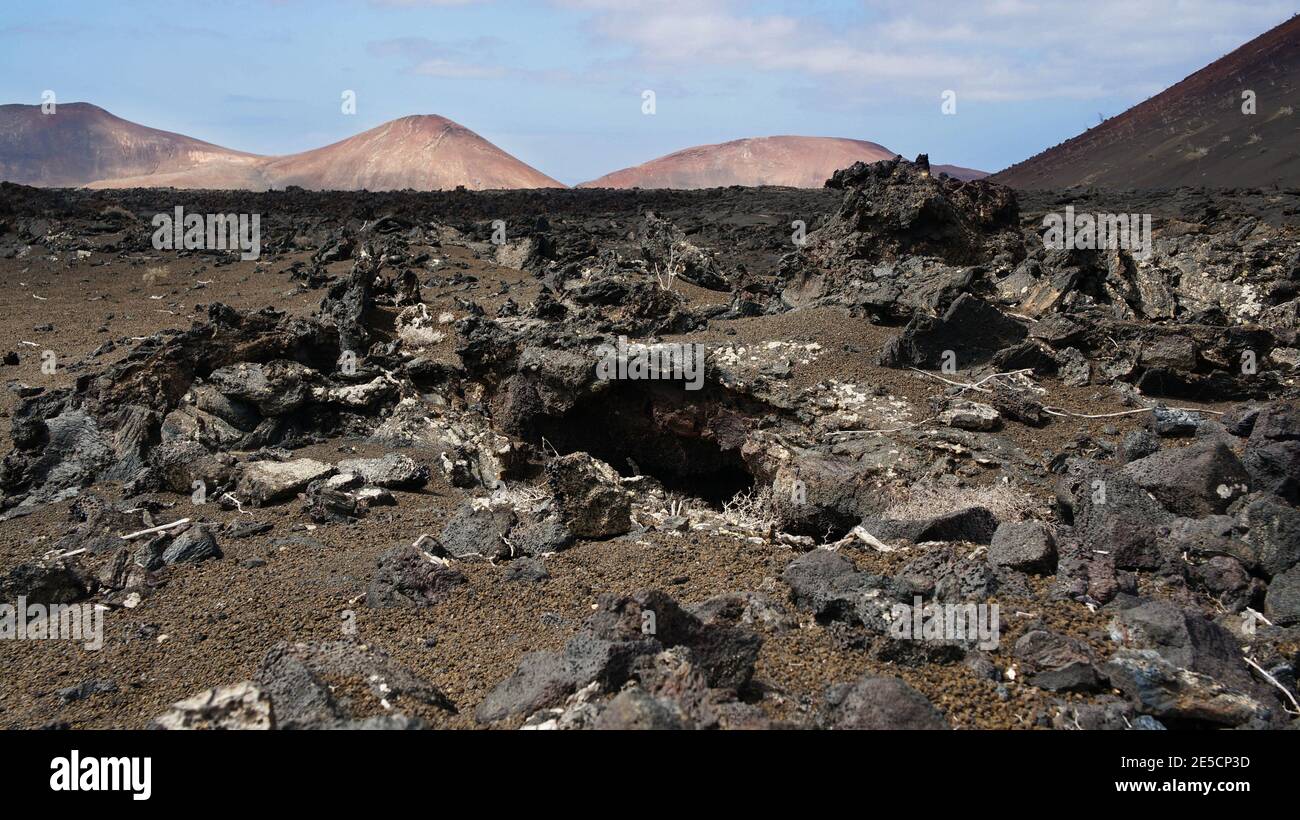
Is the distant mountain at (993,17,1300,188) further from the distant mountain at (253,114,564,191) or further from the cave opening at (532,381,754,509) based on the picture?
the distant mountain at (253,114,564,191)

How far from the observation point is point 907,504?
4758 mm

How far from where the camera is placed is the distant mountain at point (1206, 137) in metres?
21.7

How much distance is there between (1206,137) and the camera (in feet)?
84.0

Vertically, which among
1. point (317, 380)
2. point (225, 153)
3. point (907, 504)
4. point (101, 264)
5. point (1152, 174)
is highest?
point (225, 153)

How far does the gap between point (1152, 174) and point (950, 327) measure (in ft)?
75.6

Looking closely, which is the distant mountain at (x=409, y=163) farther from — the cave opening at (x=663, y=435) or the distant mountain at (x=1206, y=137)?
the cave opening at (x=663, y=435)

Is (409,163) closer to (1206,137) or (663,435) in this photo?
(1206,137)

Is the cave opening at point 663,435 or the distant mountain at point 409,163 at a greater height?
the distant mountain at point 409,163

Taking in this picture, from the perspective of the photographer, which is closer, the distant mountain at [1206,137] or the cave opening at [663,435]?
the cave opening at [663,435]

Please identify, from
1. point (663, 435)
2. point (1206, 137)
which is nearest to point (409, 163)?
point (1206, 137)

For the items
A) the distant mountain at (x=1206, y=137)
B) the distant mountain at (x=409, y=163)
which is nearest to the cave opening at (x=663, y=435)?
the distant mountain at (x=1206, y=137)

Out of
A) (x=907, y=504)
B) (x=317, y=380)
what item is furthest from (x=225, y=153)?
(x=907, y=504)

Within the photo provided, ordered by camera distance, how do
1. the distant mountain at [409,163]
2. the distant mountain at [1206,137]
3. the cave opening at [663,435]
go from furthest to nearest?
the distant mountain at [409,163], the distant mountain at [1206,137], the cave opening at [663,435]
